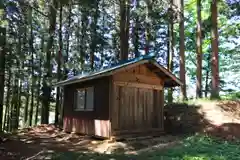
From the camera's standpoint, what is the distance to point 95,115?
463 inches

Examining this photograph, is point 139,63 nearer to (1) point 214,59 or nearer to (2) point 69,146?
(2) point 69,146

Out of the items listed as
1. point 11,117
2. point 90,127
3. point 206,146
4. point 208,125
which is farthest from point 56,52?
point 206,146

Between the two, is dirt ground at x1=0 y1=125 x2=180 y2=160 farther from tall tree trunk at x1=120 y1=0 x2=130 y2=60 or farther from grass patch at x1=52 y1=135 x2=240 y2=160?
tall tree trunk at x1=120 y1=0 x2=130 y2=60

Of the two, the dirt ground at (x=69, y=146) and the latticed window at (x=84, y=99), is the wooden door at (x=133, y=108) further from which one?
the latticed window at (x=84, y=99)

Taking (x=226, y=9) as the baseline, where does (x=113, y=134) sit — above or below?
below

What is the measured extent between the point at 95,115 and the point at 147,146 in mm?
2897

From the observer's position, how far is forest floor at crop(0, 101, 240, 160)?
25.0 ft

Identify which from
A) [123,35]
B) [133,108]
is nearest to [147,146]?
[133,108]

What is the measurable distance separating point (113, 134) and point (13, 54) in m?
11.8

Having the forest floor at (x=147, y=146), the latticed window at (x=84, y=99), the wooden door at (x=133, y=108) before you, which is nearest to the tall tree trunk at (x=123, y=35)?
the latticed window at (x=84, y=99)

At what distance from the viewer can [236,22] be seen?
19.9m

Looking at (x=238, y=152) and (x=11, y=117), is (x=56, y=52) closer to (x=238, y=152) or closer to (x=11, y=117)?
(x=11, y=117)

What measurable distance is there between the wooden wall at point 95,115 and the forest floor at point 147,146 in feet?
1.42

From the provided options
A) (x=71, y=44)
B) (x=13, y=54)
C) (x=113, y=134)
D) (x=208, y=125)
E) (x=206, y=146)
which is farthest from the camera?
(x=71, y=44)
